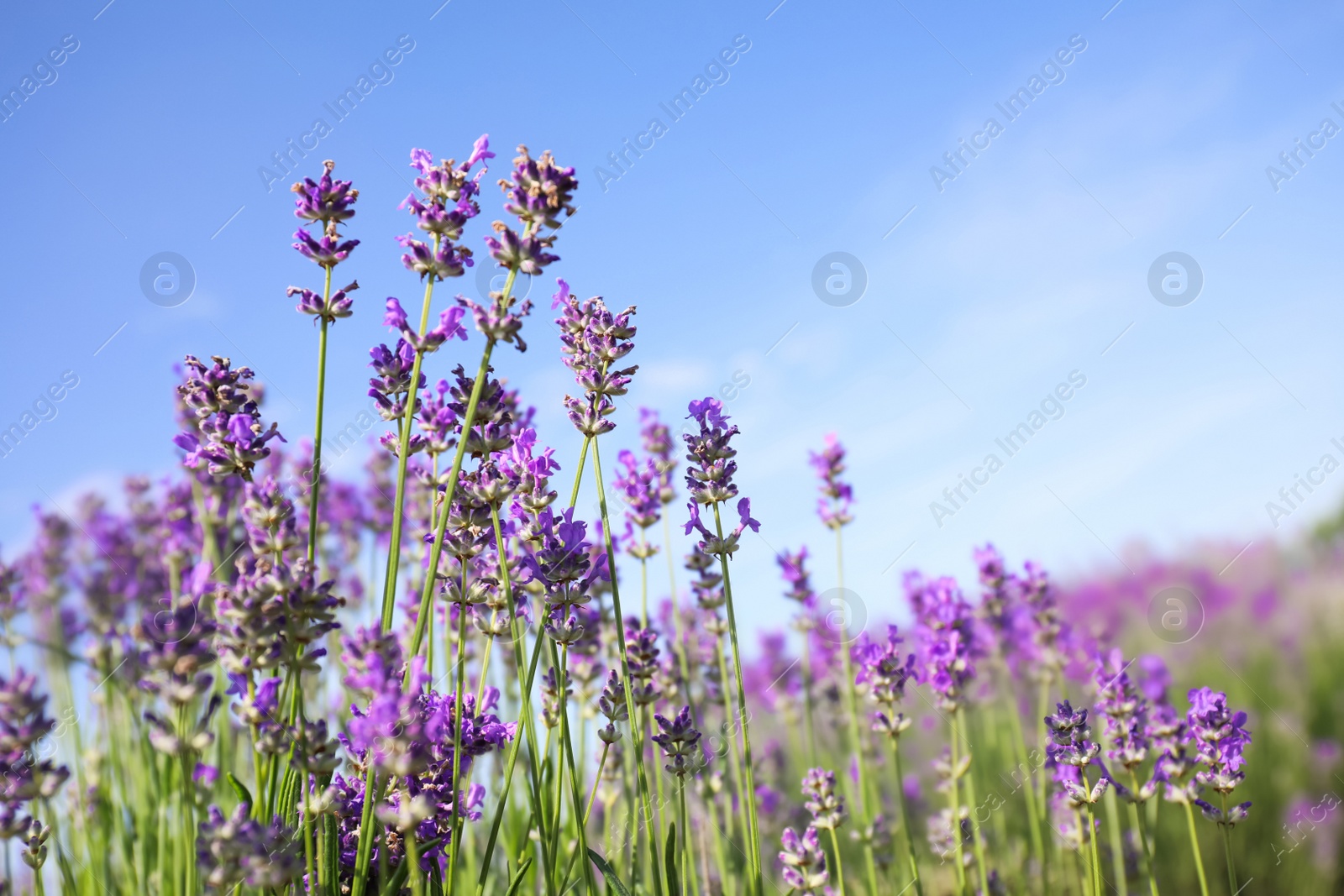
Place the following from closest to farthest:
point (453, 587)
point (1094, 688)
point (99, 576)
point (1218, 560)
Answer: point (453, 587) < point (1094, 688) < point (99, 576) < point (1218, 560)

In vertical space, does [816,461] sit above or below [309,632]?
above

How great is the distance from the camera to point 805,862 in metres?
2.33

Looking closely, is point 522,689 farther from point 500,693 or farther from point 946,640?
point 946,640

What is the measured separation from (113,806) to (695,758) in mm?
2657

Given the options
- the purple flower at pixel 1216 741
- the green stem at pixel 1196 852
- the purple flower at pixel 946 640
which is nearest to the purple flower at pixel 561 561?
the purple flower at pixel 946 640

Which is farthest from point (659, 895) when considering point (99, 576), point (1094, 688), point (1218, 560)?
point (1218, 560)

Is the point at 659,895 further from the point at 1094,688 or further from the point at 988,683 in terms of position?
the point at 988,683

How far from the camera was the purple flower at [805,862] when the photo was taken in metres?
2.29

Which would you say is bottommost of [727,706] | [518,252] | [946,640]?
[727,706]

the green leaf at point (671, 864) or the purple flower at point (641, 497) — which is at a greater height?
the purple flower at point (641, 497)

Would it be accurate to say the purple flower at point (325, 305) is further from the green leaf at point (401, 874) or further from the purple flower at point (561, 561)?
the green leaf at point (401, 874)

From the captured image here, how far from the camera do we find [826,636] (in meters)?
4.59

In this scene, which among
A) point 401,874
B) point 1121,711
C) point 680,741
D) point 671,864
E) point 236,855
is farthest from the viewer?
point 1121,711

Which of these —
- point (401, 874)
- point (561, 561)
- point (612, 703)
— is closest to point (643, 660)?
point (612, 703)
